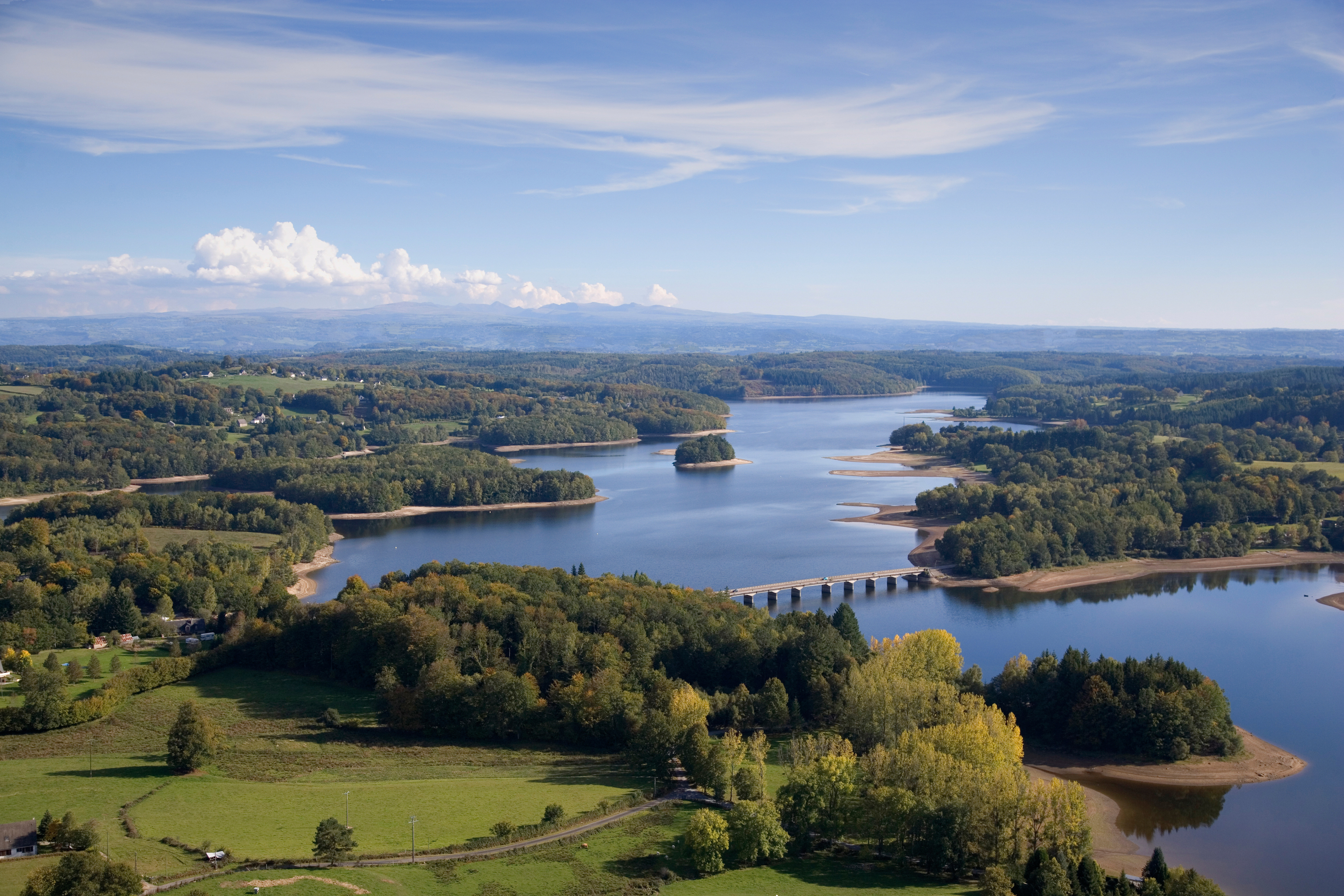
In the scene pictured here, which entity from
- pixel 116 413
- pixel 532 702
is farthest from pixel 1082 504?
pixel 116 413

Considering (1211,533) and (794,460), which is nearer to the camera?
(1211,533)

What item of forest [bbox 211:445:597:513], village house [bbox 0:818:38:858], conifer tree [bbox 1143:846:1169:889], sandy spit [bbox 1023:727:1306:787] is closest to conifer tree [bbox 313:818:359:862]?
village house [bbox 0:818:38:858]

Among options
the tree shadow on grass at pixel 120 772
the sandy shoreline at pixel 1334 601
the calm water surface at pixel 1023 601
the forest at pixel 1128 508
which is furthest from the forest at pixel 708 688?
the sandy shoreline at pixel 1334 601

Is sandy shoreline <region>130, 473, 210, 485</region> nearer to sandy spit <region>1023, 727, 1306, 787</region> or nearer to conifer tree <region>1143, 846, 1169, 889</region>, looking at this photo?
sandy spit <region>1023, 727, 1306, 787</region>

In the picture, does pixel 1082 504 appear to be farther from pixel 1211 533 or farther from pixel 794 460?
pixel 794 460

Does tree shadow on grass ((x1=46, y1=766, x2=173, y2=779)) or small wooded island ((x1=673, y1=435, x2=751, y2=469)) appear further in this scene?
small wooded island ((x1=673, y1=435, x2=751, y2=469))

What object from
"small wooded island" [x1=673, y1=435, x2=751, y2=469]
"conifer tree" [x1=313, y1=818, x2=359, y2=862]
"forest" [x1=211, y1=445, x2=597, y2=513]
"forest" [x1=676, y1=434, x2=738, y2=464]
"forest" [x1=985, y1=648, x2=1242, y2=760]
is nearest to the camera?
"conifer tree" [x1=313, y1=818, x2=359, y2=862]

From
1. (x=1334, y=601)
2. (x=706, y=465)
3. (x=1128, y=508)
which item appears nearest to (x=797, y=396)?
(x=706, y=465)

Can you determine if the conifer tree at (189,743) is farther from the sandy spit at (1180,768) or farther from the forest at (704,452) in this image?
the forest at (704,452)
